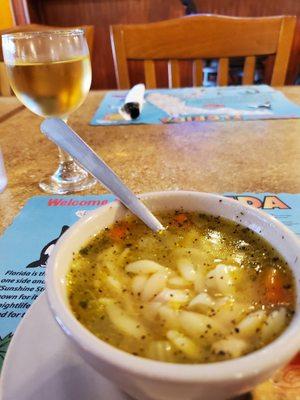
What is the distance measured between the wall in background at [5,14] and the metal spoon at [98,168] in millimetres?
3628

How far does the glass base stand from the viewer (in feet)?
2.59

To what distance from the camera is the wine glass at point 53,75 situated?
81 centimetres

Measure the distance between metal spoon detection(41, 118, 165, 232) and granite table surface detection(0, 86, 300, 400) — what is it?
21cm

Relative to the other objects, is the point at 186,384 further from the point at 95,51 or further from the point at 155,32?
the point at 95,51

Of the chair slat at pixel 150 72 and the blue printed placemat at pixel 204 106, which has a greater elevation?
the blue printed placemat at pixel 204 106

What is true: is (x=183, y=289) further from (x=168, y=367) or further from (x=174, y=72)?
(x=174, y=72)

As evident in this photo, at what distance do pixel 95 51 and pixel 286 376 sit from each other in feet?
11.9

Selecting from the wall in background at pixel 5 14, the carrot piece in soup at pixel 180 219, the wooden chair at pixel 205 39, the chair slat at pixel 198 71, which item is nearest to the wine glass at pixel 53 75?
the carrot piece in soup at pixel 180 219

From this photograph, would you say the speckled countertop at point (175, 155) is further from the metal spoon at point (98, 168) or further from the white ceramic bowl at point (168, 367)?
the white ceramic bowl at point (168, 367)

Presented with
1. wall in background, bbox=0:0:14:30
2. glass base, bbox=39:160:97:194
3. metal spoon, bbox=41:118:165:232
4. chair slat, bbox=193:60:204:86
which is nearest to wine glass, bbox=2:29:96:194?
glass base, bbox=39:160:97:194

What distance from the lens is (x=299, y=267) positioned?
0.38m

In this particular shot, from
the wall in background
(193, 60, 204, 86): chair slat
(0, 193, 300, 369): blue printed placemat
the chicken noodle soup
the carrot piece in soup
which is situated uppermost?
the chicken noodle soup

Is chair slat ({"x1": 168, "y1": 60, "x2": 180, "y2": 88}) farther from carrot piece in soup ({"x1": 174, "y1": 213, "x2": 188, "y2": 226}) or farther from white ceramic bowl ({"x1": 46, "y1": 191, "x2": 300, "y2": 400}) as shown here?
white ceramic bowl ({"x1": 46, "y1": 191, "x2": 300, "y2": 400})

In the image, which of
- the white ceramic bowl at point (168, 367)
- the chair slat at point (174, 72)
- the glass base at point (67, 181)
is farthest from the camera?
the chair slat at point (174, 72)
